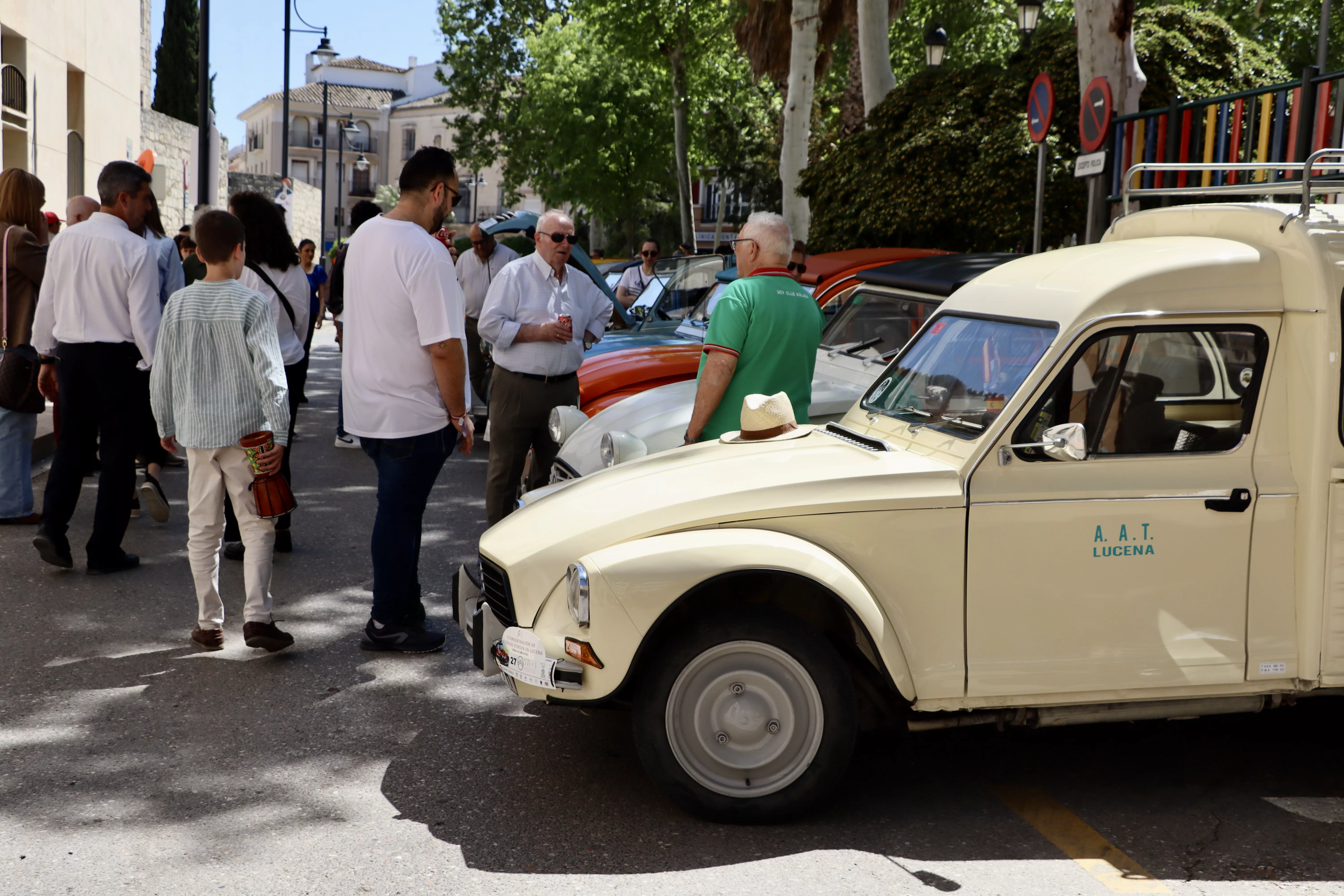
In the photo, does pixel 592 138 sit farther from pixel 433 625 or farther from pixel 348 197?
pixel 348 197

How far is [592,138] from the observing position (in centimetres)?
4166

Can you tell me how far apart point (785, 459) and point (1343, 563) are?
1779 mm

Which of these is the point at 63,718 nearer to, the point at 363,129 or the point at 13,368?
the point at 13,368

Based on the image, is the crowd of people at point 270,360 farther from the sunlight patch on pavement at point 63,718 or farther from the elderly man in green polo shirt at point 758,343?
the sunlight patch on pavement at point 63,718

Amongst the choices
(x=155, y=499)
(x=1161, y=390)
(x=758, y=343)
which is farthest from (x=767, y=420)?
(x=155, y=499)

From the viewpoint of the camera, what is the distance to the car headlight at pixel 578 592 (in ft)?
12.8

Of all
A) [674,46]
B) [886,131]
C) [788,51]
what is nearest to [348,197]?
[674,46]

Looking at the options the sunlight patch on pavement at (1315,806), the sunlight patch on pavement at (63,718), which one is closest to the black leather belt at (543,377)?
the sunlight patch on pavement at (63,718)

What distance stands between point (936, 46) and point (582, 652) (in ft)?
65.0

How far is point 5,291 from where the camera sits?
309 inches

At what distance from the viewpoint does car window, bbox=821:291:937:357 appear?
285 inches

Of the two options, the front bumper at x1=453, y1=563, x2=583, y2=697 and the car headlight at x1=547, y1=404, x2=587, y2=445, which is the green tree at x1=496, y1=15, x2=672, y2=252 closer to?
the car headlight at x1=547, y1=404, x2=587, y2=445

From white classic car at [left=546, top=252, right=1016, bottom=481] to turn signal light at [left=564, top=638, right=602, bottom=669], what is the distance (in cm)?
184

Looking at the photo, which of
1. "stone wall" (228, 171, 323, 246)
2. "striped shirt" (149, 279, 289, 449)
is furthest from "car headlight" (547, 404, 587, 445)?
"stone wall" (228, 171, 323, 246)
